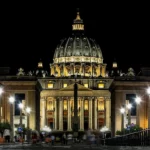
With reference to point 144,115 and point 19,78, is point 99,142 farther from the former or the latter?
point 19,78

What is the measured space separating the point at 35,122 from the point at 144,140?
126 meters

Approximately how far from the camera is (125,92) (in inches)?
7190

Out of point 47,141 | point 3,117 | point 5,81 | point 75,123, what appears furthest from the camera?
point 5,81

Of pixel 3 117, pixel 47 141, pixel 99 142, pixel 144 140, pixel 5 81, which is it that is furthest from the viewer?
pixel 5 81

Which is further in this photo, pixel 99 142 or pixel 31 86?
pixel 31 86

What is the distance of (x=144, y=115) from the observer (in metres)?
179

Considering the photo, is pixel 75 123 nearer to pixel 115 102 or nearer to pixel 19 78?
pixel 115 102

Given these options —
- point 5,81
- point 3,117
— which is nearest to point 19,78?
point 5,81

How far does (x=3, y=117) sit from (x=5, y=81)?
14449mm

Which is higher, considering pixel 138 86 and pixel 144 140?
pixel 138 86

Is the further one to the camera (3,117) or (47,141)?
(3,117)

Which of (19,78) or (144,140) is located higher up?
(19,78)

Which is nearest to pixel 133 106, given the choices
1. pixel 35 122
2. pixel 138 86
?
pixel 138 86

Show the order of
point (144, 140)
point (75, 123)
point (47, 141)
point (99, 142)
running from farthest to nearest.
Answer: point (75, 123) < point (47, 141) < point (99, 142) < point (144, 140)
